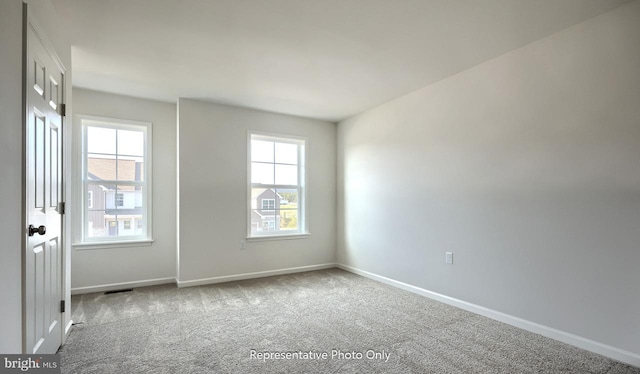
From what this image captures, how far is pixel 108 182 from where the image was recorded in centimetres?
396

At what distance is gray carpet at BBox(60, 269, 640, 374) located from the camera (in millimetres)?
2125

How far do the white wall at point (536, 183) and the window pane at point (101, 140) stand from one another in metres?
3.66

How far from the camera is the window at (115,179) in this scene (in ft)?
12.7

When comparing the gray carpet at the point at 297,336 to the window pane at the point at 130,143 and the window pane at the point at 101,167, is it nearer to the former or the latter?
the window pane at the point at 101,167

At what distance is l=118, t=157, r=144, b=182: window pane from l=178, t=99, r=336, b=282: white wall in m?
0.60

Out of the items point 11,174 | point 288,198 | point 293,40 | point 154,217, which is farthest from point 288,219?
point 11,174

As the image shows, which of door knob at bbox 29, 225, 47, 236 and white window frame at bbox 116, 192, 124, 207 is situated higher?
white window frame at bbox 116, 192, 124, 207

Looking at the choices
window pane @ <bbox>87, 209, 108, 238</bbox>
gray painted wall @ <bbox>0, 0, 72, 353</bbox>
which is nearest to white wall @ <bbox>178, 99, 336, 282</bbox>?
window pane @ <bbox>87, 209, 108, 238</bbox>

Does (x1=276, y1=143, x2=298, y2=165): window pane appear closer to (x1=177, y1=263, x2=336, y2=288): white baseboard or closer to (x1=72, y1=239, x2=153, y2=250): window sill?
(x1=177, y1=263, x2=336, y2=288): white baseboard

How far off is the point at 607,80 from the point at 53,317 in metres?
4.30

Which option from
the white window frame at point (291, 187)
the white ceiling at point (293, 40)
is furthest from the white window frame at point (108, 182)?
the white window frame at point (291, 187)

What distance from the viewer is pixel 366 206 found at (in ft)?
15.2

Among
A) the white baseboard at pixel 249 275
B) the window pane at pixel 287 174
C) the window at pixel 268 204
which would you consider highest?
the window pane at pixel 287 174

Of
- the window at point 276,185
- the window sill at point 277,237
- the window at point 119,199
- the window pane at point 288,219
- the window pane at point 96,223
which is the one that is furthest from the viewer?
the window pane at point 288,219
